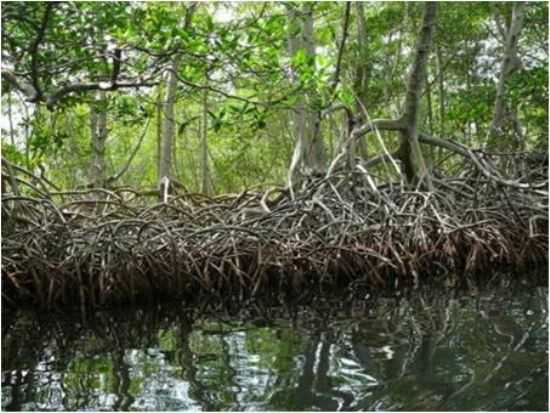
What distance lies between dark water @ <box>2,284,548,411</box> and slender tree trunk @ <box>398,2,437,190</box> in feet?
6.47

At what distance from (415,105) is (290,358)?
11.3ft

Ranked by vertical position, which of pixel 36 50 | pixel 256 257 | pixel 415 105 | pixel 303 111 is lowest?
pixel 256 257

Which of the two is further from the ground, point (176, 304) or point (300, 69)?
point (300, 69)

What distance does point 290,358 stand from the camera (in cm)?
270

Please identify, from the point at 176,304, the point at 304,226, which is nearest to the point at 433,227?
the point at 304,226

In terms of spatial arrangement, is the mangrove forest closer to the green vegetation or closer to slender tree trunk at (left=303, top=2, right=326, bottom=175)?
the green vegetation

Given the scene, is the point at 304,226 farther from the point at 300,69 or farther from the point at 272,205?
the point at 300,69

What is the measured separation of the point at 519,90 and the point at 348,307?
4078 millimetres

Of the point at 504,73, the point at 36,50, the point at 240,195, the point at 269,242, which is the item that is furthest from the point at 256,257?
the point at 504,73

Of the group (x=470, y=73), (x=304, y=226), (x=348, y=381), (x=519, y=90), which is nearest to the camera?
(x=348, y=381)

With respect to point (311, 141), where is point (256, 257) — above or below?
below

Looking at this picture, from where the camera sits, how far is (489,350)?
8.87ft

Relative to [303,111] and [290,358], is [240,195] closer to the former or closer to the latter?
[303,111]

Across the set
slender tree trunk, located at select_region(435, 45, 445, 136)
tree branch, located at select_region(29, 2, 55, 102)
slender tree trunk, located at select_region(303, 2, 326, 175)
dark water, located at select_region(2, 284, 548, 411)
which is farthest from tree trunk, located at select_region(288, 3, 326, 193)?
slender tree trunk, located at select_region(435, 45, 445, 136)
